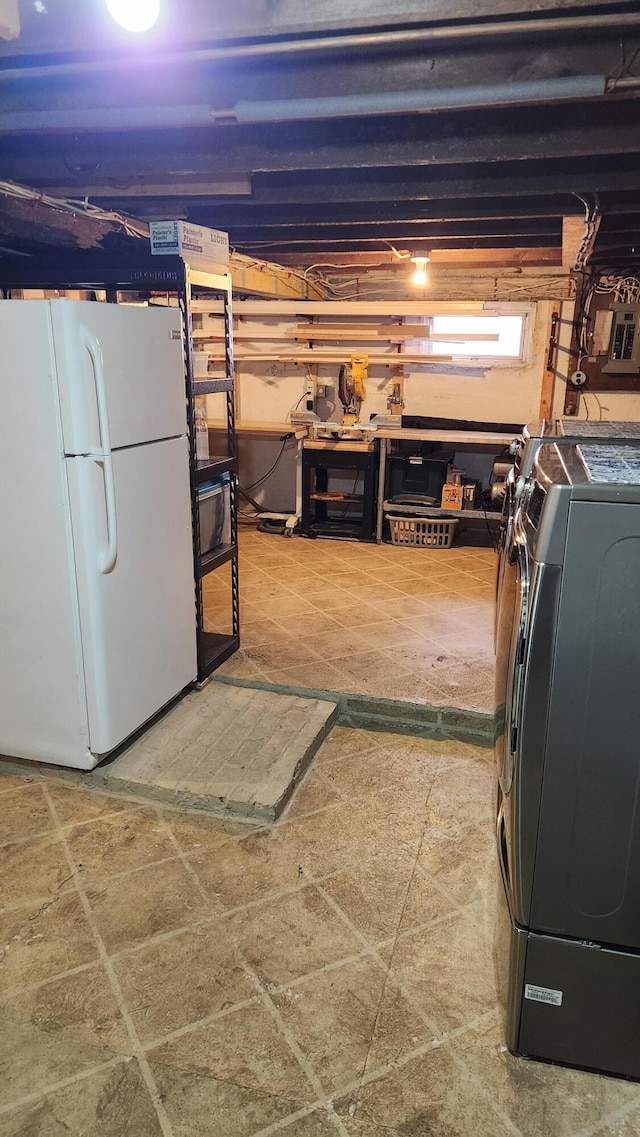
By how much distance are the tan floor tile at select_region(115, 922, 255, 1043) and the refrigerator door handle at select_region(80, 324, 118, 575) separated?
51.2 inches

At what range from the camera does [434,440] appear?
6156 millimetres

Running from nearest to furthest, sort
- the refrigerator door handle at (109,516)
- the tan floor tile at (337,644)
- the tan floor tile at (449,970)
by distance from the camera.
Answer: the tan floor tile at (449,970) < the refrigerator door handle at (109,516) < the tan floor tile at (337,644)

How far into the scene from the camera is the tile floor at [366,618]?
366cm

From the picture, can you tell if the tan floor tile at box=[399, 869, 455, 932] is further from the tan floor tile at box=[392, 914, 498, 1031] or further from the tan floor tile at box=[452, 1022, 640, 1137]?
the tan floor tile at box=[452, 1022, 640, 1137]

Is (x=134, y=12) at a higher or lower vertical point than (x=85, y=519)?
higher

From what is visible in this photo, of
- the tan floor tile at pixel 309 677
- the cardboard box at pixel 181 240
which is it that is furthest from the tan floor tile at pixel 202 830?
the cardboard box at pixel 181 240

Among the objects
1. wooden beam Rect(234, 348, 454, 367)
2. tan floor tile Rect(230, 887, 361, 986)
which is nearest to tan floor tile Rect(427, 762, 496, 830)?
tan floor tile Rect(230, 887, 361, 986)

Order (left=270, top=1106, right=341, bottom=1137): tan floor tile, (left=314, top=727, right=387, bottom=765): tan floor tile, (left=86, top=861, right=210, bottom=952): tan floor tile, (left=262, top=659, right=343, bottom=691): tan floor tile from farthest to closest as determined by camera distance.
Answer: (left=262, top=659, right=343, bottom=691): tan floor tile < (left=314, top=727, right=387, bottom=765): tan floor tile < (left=86, top=861, right=210, bottom=952): tan floor tile < (left=270, top=1106, right=341, bottom=1137): tan floor tile

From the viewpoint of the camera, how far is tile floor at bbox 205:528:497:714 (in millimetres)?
3658

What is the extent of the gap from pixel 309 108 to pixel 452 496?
4.30 meters

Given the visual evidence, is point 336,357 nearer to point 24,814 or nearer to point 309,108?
point 309,108

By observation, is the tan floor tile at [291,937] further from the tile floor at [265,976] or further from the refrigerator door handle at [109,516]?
the refrigerator door handle at [109,516]

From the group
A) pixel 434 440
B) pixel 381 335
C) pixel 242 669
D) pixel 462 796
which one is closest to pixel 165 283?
pixel 242 669

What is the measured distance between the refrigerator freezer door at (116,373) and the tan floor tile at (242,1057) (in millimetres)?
1854
